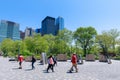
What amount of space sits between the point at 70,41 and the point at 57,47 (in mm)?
5066

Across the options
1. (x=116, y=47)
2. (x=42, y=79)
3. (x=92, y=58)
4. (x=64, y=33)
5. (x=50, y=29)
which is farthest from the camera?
(x=50, y=29)

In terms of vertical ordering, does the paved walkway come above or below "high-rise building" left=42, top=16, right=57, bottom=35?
below

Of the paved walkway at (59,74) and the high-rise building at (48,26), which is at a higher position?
the high-rise building at (48,26)

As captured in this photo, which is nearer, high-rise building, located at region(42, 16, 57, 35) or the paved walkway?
the paved walkway

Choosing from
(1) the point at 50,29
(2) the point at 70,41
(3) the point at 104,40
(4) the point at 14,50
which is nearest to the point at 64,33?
(2) the point at 70,41

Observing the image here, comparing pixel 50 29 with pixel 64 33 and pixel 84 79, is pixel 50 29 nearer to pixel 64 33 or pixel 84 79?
pixel 64 33

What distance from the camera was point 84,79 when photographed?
13430mm

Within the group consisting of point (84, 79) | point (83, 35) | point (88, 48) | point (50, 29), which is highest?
point (50, 29)

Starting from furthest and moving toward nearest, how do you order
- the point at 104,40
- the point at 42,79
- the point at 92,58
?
1. the point at 104,40
2. the point at 92,58
3. the point at 42,79

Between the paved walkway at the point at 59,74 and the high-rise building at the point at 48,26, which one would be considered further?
the high-rise building at the point at 48,26

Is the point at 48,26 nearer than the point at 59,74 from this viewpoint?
No

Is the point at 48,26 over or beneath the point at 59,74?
over

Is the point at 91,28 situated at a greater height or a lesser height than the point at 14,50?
greater

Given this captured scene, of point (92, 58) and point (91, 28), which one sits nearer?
point (92, 58)
